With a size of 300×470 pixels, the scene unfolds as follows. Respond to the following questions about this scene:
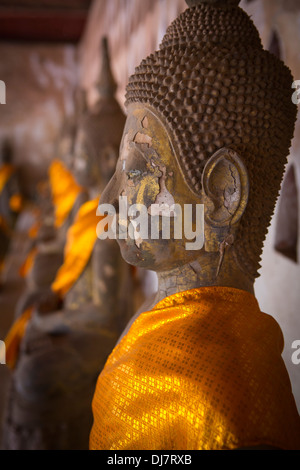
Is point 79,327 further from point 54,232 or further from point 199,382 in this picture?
point 54,232

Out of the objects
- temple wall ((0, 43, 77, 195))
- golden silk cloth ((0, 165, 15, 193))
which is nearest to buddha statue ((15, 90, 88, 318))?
golden silk cloth ((0, 165, 15, 193))

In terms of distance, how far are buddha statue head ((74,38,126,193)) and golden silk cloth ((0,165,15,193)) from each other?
687 centimetres

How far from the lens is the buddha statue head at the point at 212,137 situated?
1096mm

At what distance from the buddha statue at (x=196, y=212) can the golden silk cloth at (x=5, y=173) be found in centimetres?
821

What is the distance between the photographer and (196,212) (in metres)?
1.15

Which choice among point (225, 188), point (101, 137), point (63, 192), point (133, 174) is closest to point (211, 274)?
point (225, 188)

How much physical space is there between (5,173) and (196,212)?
8621mm

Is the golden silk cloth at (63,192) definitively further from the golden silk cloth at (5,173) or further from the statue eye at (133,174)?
the golden silk cloth at (5,173)

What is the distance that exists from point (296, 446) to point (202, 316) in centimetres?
35

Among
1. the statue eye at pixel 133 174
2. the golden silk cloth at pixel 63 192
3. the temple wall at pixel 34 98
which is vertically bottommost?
the statue eye at pixel 133 174

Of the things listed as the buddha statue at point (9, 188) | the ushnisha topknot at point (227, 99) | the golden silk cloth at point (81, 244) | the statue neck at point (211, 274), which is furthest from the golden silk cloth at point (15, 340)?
the buddha statue at point (9, 188)

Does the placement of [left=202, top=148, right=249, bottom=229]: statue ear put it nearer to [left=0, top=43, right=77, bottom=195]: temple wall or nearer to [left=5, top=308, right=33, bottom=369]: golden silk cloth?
[left=5, top=308, right=33, bottom=369]: golden silk cloth

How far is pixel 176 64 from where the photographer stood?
114 centimetres

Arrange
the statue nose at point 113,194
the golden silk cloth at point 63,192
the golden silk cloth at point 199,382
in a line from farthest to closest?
the golden silk cloth at point 63,192
the statue nose at point 113,194
the golden silk cloth at point 199,382
